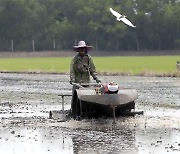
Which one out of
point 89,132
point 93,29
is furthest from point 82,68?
point 93,29

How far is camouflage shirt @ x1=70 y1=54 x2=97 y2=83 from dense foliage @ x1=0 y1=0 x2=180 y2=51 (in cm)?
10353

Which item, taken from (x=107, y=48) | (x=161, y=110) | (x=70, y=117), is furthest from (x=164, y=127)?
(x=107, y=48)

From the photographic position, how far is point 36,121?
17.1 meters

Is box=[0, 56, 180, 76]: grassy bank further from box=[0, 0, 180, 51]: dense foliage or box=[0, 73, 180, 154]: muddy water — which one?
box=[0, 0, 180, 51]: dense foliage

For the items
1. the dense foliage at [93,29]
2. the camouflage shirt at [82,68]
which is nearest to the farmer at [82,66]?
the camouflage shirt at [82,68]

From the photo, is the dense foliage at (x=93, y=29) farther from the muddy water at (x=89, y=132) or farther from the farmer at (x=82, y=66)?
the farmer at (x=82, y=66)

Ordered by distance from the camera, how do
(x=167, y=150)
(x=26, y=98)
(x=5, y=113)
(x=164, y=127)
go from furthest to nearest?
1. (x=26, y=98)
2. (x=5, y=113)
3. (x=164, y=127)
4. (x=167, y=150)

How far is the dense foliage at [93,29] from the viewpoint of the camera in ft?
405

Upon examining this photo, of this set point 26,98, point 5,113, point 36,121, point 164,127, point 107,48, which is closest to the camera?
point 164,127

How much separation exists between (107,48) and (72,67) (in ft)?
352

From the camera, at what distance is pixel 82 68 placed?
17734 mm

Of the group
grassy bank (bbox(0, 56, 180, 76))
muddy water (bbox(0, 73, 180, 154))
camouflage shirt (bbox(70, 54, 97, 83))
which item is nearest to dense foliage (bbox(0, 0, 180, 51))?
grassy bank (bbox(0, 56, 180, 76))

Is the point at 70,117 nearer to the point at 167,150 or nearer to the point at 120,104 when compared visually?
the point at 120,104

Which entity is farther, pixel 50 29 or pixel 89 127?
pixel 50 29
